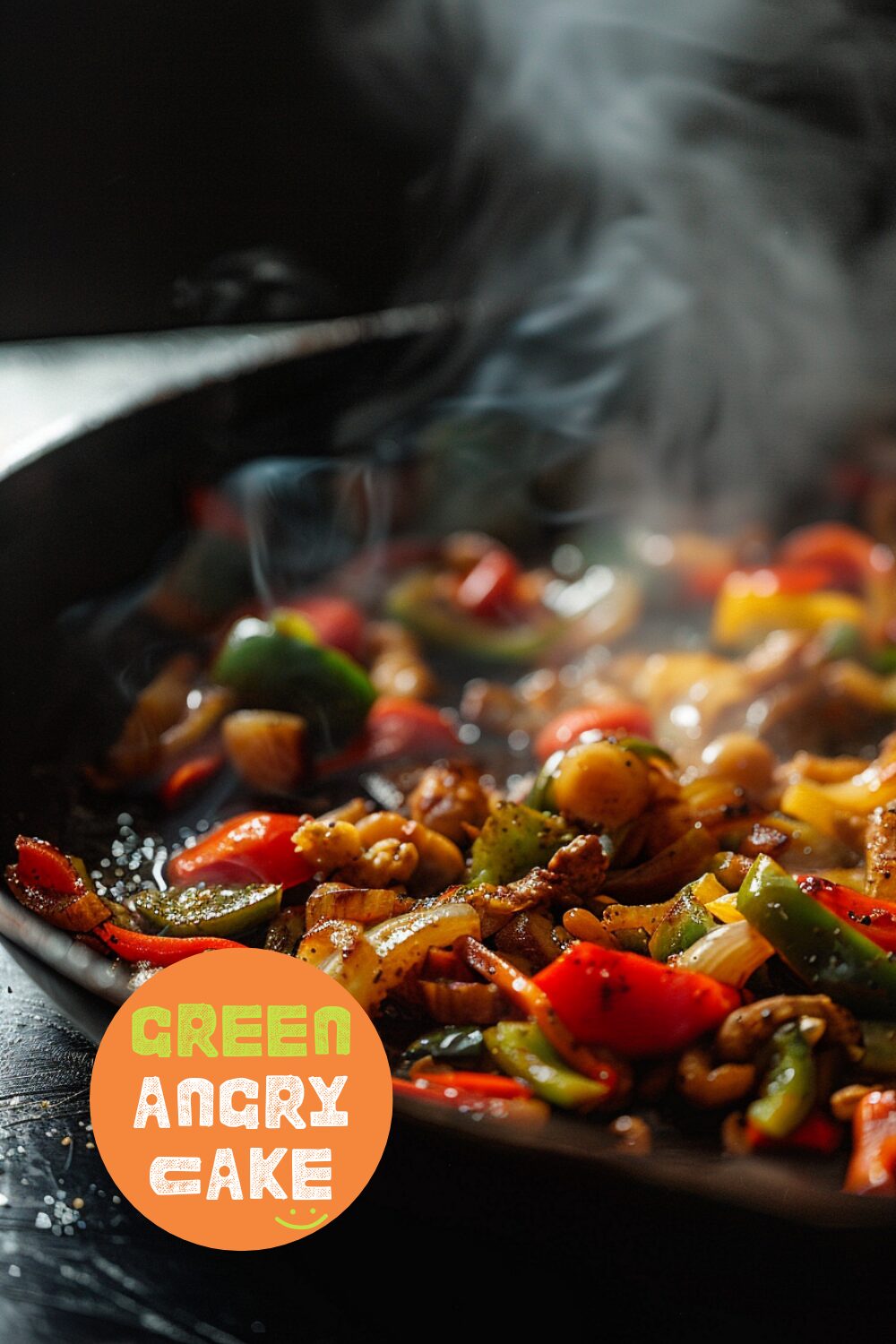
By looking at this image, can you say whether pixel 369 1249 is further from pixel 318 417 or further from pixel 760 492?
pixel 760 492

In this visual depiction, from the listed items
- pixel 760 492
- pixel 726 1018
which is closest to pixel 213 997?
pixel 726 1018

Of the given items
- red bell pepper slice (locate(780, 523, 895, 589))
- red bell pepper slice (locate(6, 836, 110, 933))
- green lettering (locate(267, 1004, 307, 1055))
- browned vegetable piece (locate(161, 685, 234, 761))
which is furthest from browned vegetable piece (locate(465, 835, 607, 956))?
red bell pepper slice (locate(780, 523, 895, 589))

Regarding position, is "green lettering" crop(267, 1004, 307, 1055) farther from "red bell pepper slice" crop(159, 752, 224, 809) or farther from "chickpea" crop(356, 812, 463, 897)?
"red bell pepper slice" crop(159, 752, 224, 809)

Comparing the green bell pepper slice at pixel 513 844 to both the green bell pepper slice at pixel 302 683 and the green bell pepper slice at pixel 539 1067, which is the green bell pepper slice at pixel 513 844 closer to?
the green bell pepper slice at pixel 539 1067

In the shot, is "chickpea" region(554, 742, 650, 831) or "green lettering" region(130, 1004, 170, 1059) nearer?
"green lettering" region(130, 1004, 170, 1059)

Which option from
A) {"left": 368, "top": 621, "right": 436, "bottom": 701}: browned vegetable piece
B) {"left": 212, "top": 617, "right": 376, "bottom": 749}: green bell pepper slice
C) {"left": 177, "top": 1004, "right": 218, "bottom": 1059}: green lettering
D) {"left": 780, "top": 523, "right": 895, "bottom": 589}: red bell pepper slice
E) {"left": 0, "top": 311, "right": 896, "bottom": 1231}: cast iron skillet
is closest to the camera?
{"left": 0, "top": 311, "right": 896, "bottom": 1231}: cast iron skillet

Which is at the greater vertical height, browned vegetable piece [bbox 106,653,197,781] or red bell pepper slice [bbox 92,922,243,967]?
red bell pepper slice [bbox 92,922,243,967]

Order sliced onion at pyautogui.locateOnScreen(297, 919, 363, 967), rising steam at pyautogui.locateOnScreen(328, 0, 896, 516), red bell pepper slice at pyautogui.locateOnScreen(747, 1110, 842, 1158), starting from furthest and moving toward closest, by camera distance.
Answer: rising steam at pyautogui.locateOnScreen(328, 0, 896, 516) → sliced onion at pyautogui.locateOnScreen(297, 919, 363, 967) → red bell pepper slice at pyautogui.locateOnScreen(747, 1110, 842, 1158)
